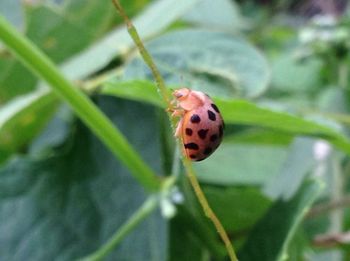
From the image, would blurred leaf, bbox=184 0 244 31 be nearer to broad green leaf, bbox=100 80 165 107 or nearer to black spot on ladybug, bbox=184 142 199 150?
broad green leaf, bbox=100 80 165 107

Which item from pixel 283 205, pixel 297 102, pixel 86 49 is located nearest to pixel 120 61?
pixel 86 49

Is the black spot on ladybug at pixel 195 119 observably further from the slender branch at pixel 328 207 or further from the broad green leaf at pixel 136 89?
the slender branch at pixel 328 207

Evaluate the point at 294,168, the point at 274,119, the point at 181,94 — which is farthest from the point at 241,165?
the point at 181,94

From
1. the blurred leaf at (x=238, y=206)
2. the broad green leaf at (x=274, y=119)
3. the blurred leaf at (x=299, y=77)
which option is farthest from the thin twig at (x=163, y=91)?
the blurred leaf at (x=299, y=77)

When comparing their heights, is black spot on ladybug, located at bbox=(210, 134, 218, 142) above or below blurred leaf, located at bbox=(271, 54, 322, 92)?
above

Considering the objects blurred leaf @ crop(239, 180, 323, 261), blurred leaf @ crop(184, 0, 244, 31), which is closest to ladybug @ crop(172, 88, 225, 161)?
blurred leaf @ crop(239, 180, 323, 261)

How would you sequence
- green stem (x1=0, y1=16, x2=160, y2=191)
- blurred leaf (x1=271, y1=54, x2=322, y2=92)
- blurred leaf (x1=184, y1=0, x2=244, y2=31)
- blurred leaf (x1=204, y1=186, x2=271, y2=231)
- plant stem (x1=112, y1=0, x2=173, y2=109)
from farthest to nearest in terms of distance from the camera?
1. blurred leaf (x1=271, y1=54, x2=322, y2=92)
2. blurred leaf (x1=184, y1=0, x2=244, y2=31)
3. blurred leaf (x1=204, y1=186, x2=271, y2=231)
4. green stem (x1=0, y1=16, x2=160, y2=191)
5. plant stem (x1=112, y1=0, x2=173, y2=109)
